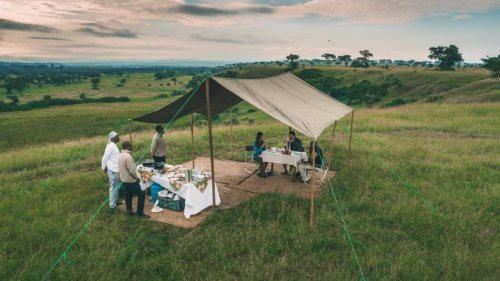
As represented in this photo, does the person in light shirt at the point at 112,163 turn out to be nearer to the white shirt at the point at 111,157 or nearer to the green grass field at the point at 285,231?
the white shirt at the point at 111,157

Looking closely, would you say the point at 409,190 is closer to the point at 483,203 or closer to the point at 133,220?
the point at 483,203

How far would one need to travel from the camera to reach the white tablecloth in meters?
10.6

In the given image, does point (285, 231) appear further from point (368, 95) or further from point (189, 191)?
point (368, 95)

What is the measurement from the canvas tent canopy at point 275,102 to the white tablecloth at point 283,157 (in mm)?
1626

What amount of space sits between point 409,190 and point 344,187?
189 centimetres

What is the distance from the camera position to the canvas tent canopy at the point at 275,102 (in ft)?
26.9

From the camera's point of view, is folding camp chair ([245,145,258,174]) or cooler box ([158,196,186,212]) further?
folding camp chair ([245,145,258,174])

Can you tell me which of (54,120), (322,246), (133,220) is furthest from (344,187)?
(54,120)

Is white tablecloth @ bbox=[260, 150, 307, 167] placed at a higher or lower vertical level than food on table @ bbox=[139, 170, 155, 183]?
higher

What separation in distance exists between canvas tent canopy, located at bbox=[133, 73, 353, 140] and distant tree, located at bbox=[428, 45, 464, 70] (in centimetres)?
9610

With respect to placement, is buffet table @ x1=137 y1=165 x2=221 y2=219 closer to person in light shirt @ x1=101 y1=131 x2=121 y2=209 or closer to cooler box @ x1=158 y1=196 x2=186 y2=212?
cooler box @ x1=158 y1=196 x2=186 y2=212

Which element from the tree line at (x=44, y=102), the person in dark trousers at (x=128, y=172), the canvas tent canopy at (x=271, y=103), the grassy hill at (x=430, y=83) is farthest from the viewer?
the tree line at (x=44, y=102)

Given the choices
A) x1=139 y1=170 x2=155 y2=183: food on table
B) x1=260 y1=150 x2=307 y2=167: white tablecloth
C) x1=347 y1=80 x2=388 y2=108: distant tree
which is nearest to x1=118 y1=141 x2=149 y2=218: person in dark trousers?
x1=139 y1=170 x2=155 y2=183: food on table

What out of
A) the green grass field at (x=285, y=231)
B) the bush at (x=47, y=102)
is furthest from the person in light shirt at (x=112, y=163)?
the bush at (x=47, y=102)
